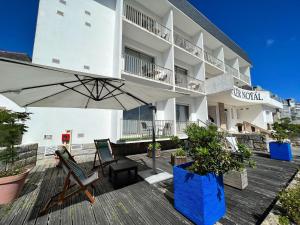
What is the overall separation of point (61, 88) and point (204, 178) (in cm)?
382

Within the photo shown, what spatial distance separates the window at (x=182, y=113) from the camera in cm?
1105

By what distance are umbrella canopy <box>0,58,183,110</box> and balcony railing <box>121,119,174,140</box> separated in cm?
231

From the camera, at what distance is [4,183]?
9.18ft

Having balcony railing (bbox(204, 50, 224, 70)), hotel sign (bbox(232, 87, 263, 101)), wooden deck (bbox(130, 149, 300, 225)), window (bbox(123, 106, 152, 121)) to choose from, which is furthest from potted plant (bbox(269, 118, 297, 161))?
balcony railing (bbox(204, 50, 224, 70))

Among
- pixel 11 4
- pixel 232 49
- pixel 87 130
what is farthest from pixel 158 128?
pixel 232 49

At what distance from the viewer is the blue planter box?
6.03 m

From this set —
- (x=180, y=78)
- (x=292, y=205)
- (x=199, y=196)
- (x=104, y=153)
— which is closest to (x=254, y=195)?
(x=292, y=205)

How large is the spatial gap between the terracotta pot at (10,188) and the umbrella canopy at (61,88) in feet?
5.94

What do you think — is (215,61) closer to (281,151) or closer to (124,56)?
(124,56)

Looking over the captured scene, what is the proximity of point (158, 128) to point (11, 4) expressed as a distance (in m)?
11.4

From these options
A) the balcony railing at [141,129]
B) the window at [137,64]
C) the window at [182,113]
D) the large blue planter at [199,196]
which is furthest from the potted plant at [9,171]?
the window at [182,113]

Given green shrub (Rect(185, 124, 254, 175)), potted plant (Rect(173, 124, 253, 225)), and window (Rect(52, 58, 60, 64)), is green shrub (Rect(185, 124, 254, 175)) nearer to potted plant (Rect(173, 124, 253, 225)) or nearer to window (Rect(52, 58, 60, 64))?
potted plant (Rect(173, 124, 253, 225))

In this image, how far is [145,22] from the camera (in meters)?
9.63

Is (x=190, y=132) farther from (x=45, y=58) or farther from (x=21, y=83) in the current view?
(x=45, y=58)
